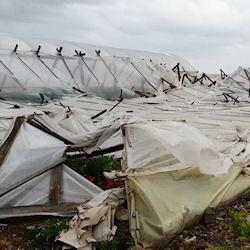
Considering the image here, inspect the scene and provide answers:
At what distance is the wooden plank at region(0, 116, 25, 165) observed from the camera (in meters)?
4.48

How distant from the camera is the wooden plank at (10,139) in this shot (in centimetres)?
448

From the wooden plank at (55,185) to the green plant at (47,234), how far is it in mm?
441

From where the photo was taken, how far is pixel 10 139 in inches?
184

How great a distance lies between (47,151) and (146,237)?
1.57m

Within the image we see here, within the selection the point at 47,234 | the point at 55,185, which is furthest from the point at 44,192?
the point at 47,234

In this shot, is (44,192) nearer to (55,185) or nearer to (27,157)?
(55,185)

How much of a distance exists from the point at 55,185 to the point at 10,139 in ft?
2.58

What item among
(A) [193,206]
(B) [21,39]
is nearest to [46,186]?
(A) [193,206]

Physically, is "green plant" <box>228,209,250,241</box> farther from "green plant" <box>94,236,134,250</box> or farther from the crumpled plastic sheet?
the crumpled plastic sheet

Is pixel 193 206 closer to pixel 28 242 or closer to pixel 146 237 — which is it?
pixel 146 237

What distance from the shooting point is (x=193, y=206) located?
4121 mm

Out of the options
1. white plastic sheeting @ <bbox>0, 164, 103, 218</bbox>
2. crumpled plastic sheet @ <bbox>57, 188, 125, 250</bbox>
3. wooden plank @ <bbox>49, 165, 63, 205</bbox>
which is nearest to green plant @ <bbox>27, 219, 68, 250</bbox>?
crumpled plastic sheet @ <bbox>57, 188, 125, 250</bbox>

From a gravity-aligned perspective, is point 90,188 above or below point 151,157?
below

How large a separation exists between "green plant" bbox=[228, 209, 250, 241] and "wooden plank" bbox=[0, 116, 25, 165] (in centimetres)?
259
